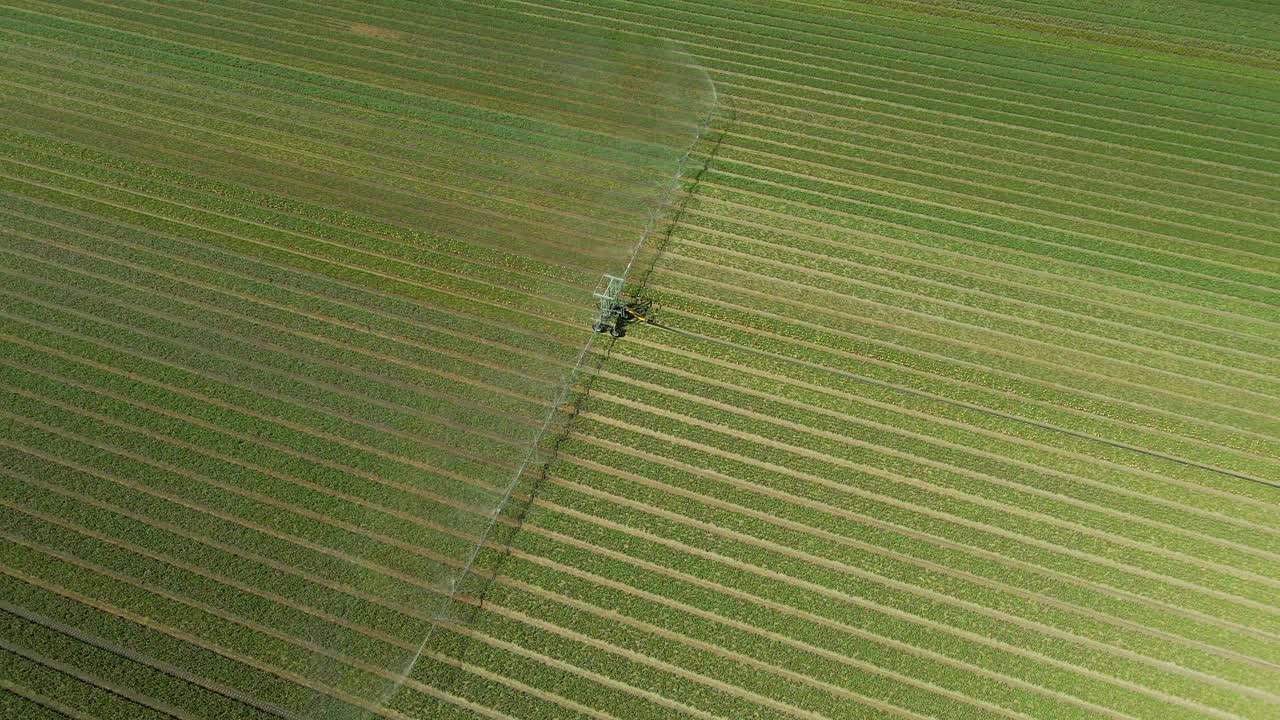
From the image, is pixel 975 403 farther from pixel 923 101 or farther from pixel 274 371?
pixel 274 371

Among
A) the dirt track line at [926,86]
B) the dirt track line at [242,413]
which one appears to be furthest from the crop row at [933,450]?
the dirt track line at [926,86]

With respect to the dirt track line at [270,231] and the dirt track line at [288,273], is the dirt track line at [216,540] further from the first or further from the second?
the dirt track line at [270,231]

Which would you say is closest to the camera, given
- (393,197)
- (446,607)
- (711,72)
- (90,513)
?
(446,607)

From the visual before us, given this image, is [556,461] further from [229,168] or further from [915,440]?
[229,168]

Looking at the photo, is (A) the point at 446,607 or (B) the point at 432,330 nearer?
(A) the point at 446,607

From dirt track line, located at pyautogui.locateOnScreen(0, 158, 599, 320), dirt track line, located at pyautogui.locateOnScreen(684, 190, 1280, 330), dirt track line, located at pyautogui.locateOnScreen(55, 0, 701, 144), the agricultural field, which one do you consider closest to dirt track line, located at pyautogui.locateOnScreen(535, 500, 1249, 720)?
the agricultural field

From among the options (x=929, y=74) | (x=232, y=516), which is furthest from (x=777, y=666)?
(x=929, y=74)

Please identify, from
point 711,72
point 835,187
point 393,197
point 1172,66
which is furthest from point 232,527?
point 1172,66

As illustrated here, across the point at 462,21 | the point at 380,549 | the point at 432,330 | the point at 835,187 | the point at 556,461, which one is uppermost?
the point at 462,21
